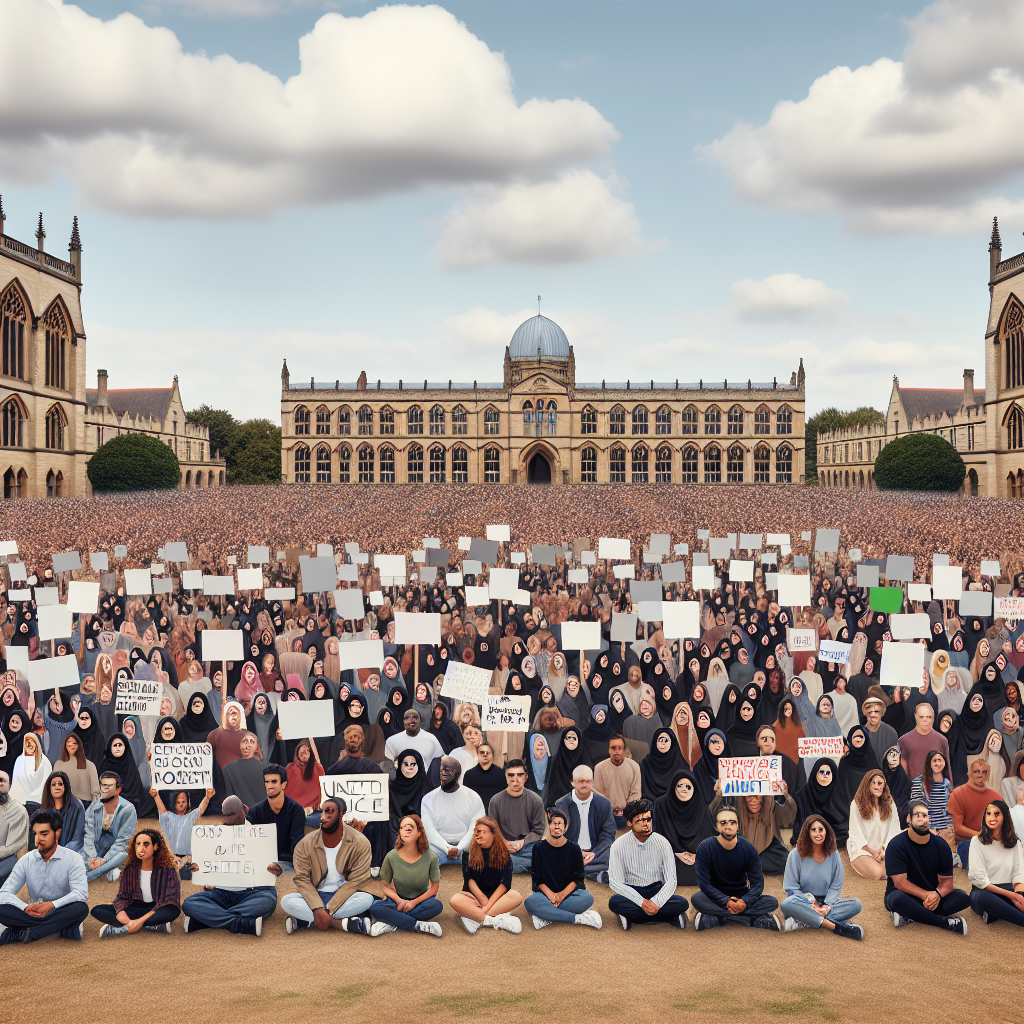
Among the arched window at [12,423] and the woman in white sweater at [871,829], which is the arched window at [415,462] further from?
the woman in white sweater at [871,829]

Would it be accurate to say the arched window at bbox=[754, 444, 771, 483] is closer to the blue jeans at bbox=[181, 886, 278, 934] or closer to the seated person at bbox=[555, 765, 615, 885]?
the seated person at bbox=[555, 765, 615, 885]

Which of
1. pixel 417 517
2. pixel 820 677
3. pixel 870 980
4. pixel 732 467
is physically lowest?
pixel 870 980

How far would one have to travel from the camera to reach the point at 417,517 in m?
36.3

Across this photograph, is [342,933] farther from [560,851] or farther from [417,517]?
[417,517]

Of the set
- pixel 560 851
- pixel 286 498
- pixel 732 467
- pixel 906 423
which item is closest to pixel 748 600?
pixel 560 851

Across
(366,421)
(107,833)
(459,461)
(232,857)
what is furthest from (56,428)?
(232,857)

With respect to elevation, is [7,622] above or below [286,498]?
below

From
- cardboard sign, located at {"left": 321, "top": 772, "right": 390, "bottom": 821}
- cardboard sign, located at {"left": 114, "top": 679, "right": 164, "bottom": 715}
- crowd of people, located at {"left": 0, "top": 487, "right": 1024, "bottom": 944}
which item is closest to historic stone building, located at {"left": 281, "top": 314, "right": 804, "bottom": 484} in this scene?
crowd of people, located at {"left": 0, "top": 487, "right": 1024, "bottom": 944}

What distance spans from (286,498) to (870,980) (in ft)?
144

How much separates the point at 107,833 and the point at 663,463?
262 feet

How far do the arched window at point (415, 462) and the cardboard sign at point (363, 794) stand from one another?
78.9m

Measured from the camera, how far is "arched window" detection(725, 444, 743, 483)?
86.5 m

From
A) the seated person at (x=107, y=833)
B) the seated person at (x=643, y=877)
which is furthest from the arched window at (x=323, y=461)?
the seated person at (x=643, y=877)

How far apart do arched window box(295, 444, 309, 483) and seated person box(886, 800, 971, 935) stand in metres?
82.6
